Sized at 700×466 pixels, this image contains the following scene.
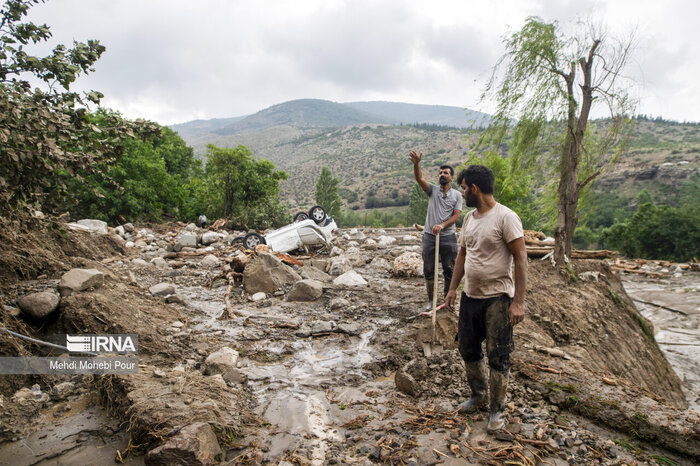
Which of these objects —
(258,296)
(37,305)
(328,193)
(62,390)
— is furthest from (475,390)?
(328,193)

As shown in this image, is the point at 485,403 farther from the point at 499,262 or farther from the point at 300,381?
the point at 300,381

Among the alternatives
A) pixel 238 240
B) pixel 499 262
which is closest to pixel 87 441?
pixel 499 262

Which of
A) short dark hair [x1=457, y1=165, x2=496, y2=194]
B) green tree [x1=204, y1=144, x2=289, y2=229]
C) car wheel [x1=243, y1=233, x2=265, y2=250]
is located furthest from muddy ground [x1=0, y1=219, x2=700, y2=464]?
green tree [x1=204, y1=144, x2=289, y2=229]

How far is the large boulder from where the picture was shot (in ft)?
23.7

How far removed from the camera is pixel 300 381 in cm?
383

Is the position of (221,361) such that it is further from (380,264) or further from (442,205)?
(380,264)

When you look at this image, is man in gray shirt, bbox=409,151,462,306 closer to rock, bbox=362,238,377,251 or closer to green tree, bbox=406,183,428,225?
rock, bbox=362,238,377,251

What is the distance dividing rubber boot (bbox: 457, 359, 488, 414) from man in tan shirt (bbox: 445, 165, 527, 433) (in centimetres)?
2

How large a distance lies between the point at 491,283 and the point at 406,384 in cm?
142

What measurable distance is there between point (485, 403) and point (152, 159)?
21135 millimetres

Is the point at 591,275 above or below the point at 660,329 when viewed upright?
above

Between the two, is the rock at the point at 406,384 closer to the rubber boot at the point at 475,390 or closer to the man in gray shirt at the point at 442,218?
the rubber boot at the point at 475,390

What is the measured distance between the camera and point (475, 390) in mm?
2957

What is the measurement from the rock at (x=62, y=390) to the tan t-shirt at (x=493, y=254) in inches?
141
